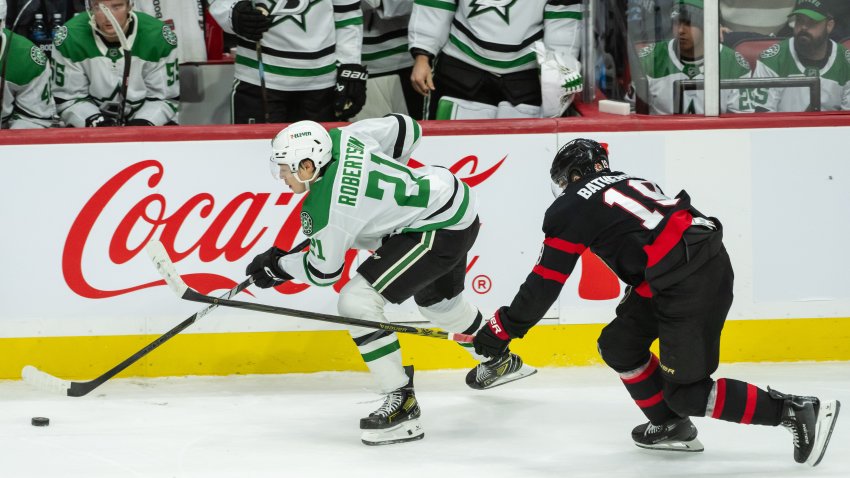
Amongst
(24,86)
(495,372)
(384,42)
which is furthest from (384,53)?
(495,372)

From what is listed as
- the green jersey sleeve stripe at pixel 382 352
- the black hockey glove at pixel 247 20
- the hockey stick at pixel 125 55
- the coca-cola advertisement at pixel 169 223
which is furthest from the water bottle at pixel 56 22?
the green jersey sleeve stripe at pixel 382 352

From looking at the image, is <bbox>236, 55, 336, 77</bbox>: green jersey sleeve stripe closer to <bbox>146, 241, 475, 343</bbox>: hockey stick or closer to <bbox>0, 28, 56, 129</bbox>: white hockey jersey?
<bbox>0, 28, 56, 129</bbox>: white hockey jersey

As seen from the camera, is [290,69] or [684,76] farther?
[290,69]

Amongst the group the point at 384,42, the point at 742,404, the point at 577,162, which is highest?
the point at 384,42

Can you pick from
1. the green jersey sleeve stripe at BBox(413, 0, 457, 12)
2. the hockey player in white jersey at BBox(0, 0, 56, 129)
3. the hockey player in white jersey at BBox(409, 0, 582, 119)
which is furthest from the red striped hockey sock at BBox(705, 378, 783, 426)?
the hockey player in white jersey at BBox(0, 0, 56, 129)

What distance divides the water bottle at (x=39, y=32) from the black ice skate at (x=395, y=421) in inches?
94.8

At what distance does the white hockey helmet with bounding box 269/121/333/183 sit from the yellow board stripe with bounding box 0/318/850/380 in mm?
955

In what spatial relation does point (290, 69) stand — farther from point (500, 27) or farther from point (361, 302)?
point (361, 302)

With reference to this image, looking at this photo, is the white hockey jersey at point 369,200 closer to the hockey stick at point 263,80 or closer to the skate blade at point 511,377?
the skate blade at point 511,377

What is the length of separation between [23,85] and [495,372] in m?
2.18

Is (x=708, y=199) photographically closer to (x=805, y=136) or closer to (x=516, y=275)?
(x=805, y=136)

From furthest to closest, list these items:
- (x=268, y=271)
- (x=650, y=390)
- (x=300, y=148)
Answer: (x=268, y=271), (x=300, y=148), (x=650, y=390)

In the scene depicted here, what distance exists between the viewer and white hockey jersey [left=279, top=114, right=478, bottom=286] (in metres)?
3.65

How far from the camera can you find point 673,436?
3531 millimetres
